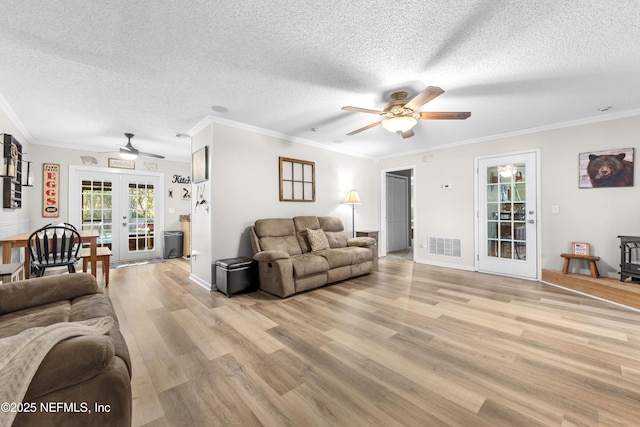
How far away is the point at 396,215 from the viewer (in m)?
7.35

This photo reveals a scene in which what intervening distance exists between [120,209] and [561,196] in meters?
8.36

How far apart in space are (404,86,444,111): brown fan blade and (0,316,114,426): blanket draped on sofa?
278 cm

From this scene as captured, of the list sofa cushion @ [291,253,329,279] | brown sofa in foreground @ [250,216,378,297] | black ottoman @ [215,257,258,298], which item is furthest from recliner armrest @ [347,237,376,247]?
black ottoman @ [215,257,258,298]

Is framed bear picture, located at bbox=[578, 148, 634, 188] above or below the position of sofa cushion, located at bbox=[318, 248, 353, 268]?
above

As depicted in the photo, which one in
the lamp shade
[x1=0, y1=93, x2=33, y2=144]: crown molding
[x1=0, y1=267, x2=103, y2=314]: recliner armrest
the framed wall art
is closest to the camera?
[x1=0, y1=267, x2=103, y2=314]: recliner armrest

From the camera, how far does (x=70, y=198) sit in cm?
530

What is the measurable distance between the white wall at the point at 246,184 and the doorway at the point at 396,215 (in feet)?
5.81

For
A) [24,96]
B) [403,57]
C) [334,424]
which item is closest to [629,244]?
[403,57]

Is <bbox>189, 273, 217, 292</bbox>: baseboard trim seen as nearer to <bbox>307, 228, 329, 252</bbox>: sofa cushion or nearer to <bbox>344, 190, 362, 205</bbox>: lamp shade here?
<bbox>307, 228, 329, 252</bbox>: sofa cushion

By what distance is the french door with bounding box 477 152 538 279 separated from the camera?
429 cm

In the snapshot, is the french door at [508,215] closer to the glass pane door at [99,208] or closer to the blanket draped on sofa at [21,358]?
the blanket draped on sofa at [21,358]

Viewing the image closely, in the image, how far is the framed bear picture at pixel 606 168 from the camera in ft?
11.7

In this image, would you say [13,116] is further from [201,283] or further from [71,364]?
[71,364]

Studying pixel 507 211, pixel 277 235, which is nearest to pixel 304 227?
pixel 277 235
